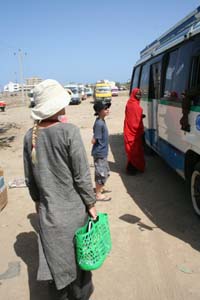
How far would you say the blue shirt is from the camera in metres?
5.43

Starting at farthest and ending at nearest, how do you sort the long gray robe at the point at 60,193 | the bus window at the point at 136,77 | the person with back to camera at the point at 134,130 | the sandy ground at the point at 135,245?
the bus window at the point at 136,77, the person with back to camera at the point at 134,130, the sandy ground at the point at 135,245, the long gray robe at the point at 60,193

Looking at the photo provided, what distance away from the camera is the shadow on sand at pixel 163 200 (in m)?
4.57

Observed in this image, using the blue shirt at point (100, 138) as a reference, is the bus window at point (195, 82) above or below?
above

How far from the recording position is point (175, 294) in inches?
127

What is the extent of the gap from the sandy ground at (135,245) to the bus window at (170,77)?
1682 mm

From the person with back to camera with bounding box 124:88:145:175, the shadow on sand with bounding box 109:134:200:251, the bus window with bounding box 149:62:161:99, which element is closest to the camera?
the shadow on sand with bounding box 109:134:200:251

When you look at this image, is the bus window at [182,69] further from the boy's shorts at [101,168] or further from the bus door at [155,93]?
the boy's shorts at [101,168]

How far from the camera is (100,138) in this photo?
18.0ft

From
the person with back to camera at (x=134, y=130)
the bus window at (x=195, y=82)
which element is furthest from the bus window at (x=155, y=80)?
the bus window at (x=195, y=82)

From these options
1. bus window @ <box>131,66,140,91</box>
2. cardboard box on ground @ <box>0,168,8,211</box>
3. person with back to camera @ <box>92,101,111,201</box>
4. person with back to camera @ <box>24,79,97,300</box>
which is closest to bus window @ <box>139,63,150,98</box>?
bus window @ <box>131,66,140,91</box>

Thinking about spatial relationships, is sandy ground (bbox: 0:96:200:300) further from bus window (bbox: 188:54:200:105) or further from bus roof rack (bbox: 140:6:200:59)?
bus roof rack (bbox: 140:6:200:59)

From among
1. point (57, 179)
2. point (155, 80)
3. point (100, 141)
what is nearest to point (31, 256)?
point (57, 179)

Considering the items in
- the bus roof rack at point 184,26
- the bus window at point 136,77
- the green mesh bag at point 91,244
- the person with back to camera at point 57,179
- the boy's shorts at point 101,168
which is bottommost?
the boy's shorts at point 101,168

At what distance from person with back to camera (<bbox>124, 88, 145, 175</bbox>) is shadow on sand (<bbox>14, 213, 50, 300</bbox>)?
2789mm
